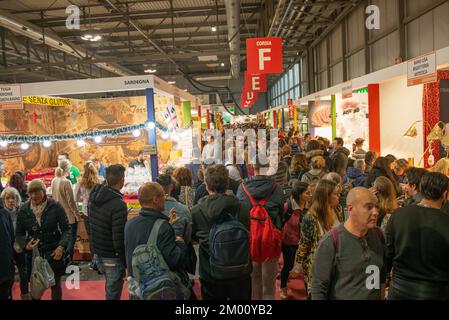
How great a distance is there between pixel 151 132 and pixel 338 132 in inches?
255

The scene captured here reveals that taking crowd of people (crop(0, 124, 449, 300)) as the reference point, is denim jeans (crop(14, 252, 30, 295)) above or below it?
below

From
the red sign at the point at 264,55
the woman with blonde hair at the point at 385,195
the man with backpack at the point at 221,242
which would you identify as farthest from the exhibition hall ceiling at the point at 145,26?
the man with backpack at the point at 221,242

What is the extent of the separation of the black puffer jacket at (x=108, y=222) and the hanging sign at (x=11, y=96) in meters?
4.13

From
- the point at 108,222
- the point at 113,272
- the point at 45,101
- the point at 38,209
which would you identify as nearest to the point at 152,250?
the point at 108,222

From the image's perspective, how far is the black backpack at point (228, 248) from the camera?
279 cm

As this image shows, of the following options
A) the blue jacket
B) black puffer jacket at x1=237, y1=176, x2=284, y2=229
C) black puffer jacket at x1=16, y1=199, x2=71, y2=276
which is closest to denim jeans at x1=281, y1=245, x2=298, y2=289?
black puffer jacket at x1=237, y1=176, x2=284, y2=229

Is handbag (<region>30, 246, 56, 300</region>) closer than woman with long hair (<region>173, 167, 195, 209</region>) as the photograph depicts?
Yes

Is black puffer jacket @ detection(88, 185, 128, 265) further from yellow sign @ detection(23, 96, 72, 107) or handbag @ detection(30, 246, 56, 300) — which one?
yellow sign @ detection(23, 96, 72, 107)

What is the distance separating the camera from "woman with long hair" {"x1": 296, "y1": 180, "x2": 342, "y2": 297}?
3.09 metres

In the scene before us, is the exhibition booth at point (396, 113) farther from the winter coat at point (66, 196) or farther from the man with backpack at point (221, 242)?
the winter coat at point (66, 196)

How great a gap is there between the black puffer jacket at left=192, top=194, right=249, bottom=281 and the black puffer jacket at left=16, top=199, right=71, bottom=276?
4.78 ft

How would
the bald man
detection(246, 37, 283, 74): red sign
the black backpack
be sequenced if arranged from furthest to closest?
detection(246, 37, 283, 74): red sign, the black backpack, the bald man

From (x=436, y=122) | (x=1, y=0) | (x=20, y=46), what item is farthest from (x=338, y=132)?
(x=20, y=46)

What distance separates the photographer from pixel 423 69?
19.0 ft
